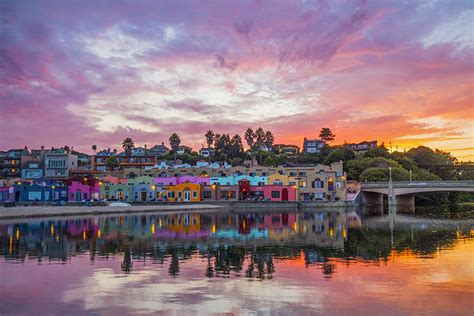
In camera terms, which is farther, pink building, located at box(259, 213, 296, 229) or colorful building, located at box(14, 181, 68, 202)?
colorful building, located at box(14, 181, 68, 202)

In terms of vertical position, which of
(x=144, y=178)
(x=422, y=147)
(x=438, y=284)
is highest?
(x=422, y=147)

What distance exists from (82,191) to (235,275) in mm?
85238

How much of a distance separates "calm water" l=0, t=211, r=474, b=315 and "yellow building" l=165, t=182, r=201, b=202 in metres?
65.9

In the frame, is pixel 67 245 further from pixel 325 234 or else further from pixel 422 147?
pixel 422 147

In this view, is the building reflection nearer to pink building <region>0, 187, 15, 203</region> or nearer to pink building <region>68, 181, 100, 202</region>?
pink building <region>0, 187, 15, 203</region>

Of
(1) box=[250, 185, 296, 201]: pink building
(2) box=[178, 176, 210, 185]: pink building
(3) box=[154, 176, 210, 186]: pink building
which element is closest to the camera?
(1) box=[250, 185, 296, 201]: pink building

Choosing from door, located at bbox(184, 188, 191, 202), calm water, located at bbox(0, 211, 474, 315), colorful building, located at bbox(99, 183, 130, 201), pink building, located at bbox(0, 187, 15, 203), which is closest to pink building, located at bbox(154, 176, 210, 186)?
door, located at bbox(184, 188, 191, 202)

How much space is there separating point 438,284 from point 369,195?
104 metres

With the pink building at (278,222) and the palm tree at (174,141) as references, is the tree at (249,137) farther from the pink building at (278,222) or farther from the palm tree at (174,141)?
the pink building at (278,222)

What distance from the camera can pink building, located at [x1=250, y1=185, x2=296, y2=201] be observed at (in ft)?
326

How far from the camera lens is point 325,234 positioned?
40.1 meters

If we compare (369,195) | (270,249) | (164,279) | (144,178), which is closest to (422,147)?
(369,195)

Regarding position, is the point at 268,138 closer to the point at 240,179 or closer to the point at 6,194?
the point at 240,179

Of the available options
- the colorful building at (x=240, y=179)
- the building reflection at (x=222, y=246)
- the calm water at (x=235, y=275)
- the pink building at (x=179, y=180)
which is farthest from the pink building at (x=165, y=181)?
the calm water at (x=235, y=275)
